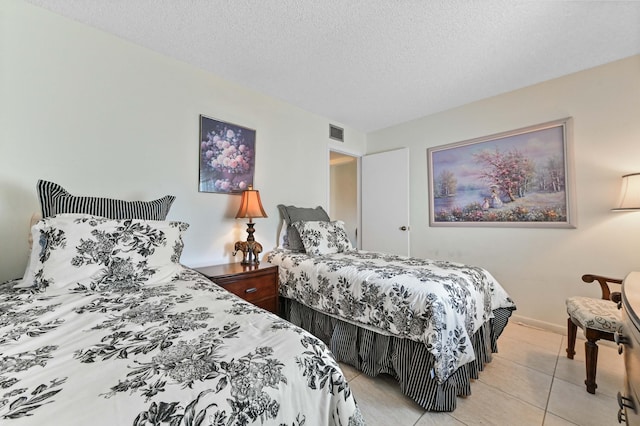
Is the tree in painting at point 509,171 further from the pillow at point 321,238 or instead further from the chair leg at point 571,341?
the pillow at point 321,238

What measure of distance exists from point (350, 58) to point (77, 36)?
194 centimetres

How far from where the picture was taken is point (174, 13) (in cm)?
165

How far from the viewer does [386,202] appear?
3.63 metres

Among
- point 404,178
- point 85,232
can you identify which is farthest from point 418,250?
point 85,232

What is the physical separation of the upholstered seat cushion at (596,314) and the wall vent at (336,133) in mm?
2868

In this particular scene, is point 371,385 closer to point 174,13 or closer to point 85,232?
point 85,232

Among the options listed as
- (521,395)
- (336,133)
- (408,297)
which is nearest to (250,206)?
(408,297)

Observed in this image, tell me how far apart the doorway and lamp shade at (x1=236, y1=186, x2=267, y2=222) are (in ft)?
8.75

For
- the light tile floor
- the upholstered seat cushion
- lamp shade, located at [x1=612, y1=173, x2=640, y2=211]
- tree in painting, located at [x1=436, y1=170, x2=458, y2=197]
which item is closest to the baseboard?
the light tile floor

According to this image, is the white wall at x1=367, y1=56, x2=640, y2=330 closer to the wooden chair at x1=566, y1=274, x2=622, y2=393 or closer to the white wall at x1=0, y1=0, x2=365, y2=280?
the wooden chair at x1=566, y1=274, x2=622, y2=393

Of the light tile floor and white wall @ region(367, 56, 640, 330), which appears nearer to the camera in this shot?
the light tile floor

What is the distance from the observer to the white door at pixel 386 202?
347 cm

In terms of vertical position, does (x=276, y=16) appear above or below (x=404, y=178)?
above

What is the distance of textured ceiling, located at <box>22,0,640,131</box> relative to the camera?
160 centimetres
